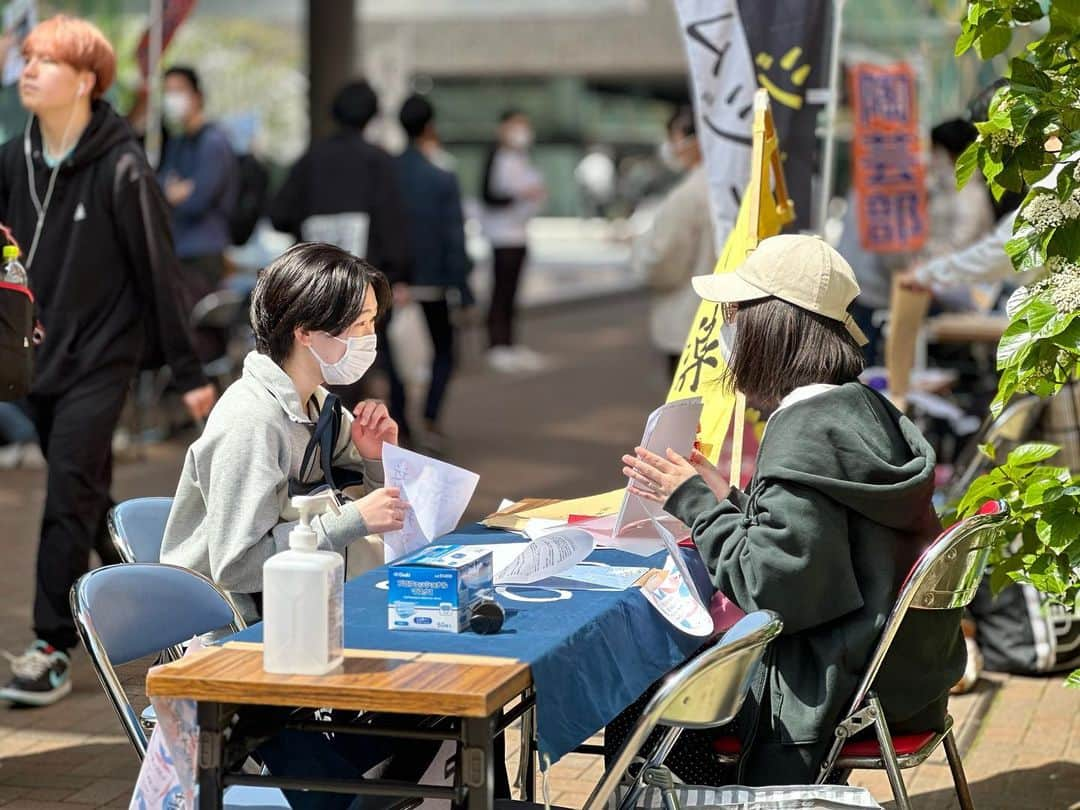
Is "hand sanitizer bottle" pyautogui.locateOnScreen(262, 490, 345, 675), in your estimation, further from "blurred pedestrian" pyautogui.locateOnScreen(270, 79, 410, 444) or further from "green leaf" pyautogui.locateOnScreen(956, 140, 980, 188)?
"blurred pedestrian" pyautogui.locateOnScreen(270, 79, 410, 444)

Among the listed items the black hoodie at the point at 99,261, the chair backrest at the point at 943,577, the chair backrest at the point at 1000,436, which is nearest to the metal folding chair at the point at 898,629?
the chair backrest at the point at 943,577

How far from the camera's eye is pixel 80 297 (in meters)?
5.52

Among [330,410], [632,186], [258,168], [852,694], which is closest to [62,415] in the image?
[330,410]

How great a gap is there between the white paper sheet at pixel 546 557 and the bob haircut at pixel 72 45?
2647mm

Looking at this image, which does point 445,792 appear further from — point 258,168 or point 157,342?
point 258,168

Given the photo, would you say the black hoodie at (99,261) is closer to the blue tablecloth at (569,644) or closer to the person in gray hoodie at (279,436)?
the person in gray hoodie at (279,436)

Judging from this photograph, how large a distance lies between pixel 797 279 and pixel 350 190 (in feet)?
19.4

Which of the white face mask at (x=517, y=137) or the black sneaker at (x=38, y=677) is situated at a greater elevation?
the white face mask at (x=517, y=137)

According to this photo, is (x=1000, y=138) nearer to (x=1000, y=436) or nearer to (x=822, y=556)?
(x=822, y=556)

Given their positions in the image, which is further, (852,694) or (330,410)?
(330,410)

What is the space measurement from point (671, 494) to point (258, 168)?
10.6 metres

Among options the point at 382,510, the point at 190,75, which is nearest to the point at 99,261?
the point at 382,510

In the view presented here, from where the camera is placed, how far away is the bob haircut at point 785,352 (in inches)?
143

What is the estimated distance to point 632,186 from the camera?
4269 centimetres
